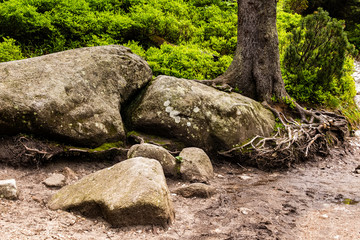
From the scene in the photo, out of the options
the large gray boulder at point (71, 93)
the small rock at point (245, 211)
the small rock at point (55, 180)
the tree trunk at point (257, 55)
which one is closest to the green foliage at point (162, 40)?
the tree trunk at point (257, 55)

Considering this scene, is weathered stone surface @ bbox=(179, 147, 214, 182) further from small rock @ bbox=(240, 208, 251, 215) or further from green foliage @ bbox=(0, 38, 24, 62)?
green foliage @ bbox=(0, 38, 24, 62)

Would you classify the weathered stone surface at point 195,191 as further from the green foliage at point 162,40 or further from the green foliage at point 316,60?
the green foliage at point 316,60

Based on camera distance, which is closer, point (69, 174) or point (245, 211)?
point (245, 211)

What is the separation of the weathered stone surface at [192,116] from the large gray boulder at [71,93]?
47 centimetres

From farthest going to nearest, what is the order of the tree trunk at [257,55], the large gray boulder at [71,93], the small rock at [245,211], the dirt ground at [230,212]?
the tree trunk at [257,55] → the large gray boulder at [71,93] → the small rock at [245,211] → the dirt ground at [230,212]

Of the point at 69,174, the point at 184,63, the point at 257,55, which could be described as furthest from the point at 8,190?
the point at 257,55

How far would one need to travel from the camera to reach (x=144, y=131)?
5.38 metres

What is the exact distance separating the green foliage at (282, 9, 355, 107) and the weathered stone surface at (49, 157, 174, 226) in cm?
613

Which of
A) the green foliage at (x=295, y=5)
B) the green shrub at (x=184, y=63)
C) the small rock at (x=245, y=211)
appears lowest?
the small rock at (x=245, y=211)

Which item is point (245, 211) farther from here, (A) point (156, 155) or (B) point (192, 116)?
(B) point (192, 116)

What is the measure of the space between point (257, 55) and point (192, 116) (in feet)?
8.95

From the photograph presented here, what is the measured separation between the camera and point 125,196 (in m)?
2.91

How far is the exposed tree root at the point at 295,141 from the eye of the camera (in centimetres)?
551

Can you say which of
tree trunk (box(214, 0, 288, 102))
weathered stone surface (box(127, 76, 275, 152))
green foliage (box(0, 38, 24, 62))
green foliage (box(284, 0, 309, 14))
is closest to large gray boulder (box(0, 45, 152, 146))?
weathered stone surface (box(127, 76, 275, 152))
